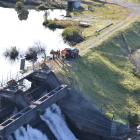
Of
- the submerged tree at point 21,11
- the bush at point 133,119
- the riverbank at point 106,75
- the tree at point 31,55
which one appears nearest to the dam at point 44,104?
the riverbank at point 106,75

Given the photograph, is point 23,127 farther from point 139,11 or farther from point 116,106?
point 139,11

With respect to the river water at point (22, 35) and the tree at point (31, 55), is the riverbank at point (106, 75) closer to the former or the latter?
the tree at point (31, 55)

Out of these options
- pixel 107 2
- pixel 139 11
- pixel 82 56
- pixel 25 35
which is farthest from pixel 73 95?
pixel 107 2

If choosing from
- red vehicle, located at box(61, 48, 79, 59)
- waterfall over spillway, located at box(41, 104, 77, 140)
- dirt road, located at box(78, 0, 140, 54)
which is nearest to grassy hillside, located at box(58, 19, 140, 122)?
red vehicle, located at box(61, 48, 79, 59)

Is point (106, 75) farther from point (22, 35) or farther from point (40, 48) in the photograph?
point (22, 35)

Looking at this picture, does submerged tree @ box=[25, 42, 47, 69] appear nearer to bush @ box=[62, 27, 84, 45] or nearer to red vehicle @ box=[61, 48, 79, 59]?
bush @ box=[62, 27, 84, 45]

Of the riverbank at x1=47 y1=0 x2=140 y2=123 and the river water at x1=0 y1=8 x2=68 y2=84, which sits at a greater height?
the riverbank at x1=47 y1=0 x2=140 y2=123

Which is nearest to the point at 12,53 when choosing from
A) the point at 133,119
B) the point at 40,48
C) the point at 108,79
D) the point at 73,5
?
the point at 40,48
